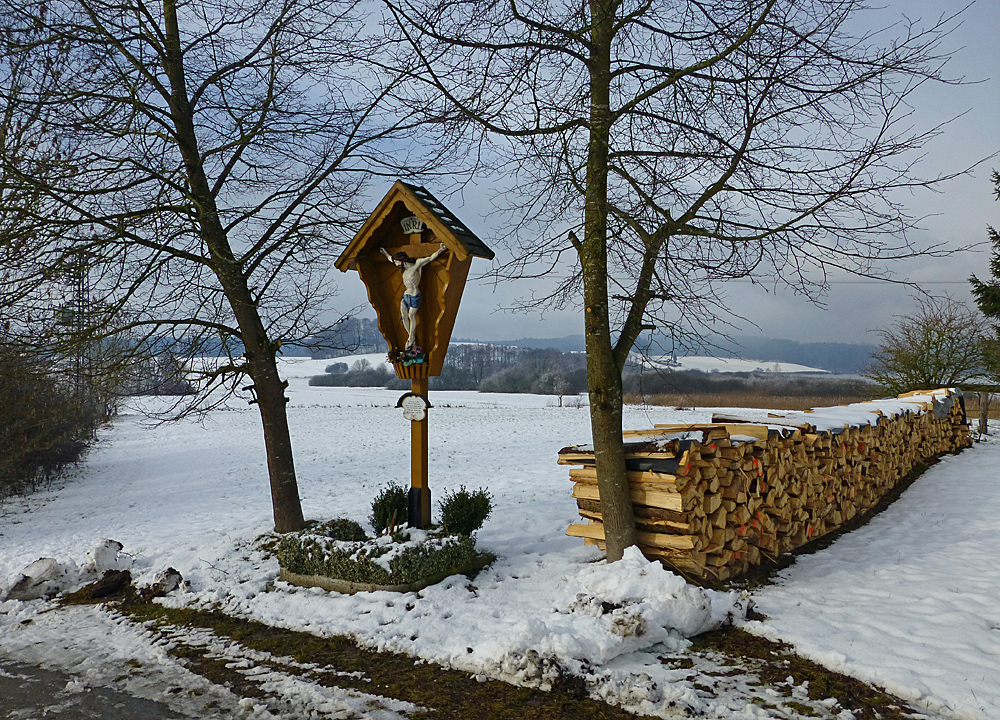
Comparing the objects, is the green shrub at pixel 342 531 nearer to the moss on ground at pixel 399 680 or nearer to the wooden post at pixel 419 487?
the wooden post at pixel 419 487

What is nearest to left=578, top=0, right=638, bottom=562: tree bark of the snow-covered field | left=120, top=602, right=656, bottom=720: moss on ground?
the snow-covered field

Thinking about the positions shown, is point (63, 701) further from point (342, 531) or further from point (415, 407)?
point (415, 407)

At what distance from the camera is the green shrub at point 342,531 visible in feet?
21.3

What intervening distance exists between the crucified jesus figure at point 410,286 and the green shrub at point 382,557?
1.99 m

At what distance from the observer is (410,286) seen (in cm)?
676

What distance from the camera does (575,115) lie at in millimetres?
5871

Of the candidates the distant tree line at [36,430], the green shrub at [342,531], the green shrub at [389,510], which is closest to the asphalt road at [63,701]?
the green shrub at [342,531]

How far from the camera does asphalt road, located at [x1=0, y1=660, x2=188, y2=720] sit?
13.1 ft

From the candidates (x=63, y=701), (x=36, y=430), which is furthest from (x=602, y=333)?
(x=36, y=430)

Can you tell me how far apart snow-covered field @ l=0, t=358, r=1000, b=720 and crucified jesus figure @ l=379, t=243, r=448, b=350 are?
2.09 metres

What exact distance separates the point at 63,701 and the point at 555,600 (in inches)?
137

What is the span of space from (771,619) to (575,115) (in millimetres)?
4467

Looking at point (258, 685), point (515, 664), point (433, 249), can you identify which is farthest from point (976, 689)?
point (433, 249)

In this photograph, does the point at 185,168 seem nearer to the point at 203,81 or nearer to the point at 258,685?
the point at 203,81
